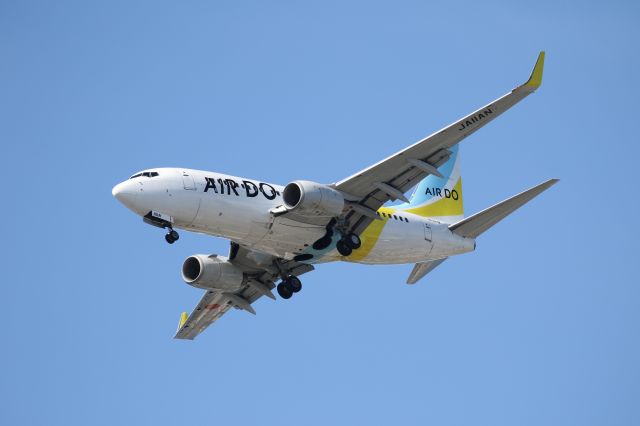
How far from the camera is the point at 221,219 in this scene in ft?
155

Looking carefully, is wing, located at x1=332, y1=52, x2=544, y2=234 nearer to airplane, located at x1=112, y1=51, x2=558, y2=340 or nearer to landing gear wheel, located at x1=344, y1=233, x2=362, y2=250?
airplane, located at x1=112, y1=51, x2=558, y2=340

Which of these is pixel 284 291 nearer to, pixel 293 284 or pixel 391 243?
pixel 293 284

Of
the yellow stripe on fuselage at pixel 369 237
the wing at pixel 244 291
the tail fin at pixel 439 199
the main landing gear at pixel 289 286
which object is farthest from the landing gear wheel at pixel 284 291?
the tail fin at pixel 439 199

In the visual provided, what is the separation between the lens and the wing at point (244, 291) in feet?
178

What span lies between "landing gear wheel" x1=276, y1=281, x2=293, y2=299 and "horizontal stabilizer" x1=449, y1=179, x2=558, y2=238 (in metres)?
7.98

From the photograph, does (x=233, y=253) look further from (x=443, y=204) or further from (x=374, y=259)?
(x=443, y=204)

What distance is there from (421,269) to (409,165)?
8.49 m

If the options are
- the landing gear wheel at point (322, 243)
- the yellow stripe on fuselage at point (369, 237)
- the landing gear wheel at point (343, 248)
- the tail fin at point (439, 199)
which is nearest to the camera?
the landing gear wheel at point (343, 248)

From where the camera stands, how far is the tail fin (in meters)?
56.4

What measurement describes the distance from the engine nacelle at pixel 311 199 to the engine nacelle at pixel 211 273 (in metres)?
7.80

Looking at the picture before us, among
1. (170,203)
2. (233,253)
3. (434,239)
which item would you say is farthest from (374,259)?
(170,203)

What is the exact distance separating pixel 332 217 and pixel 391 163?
3.53 metres

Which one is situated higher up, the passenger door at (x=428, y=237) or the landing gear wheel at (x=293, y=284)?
the passenger door at (x=428, y=237)

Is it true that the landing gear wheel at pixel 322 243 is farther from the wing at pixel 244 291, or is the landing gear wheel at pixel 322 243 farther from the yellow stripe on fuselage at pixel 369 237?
the wing at pixel 244 291
